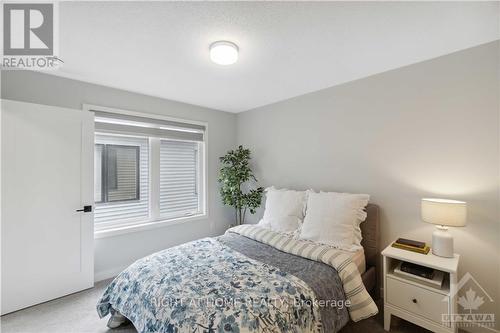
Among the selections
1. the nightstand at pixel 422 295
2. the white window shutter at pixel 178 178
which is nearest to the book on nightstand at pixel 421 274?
the nightstand at pixel 422 295

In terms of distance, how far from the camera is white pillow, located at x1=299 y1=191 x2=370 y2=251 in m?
2.12

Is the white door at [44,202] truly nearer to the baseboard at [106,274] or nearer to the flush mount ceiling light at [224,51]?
the baseboard at [106,274]

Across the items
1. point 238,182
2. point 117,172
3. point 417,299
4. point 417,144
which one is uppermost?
point 417,144

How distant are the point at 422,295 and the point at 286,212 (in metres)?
1.36

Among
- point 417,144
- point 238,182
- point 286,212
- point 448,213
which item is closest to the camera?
point 448,213

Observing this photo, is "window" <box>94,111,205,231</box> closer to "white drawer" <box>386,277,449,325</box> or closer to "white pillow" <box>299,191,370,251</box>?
"white pillow" <box>299,191,370,251</box>

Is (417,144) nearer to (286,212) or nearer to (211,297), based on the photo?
(286,212)

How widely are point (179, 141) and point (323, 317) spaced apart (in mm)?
2970

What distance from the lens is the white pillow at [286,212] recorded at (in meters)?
2.54

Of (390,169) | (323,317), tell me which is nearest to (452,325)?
(323,317)

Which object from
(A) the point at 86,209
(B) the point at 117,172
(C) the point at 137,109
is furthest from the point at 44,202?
(C) the point at 137,109

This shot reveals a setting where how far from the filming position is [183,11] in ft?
4.70

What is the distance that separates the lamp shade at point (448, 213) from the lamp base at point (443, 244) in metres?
0.17

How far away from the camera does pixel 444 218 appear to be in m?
1.66
